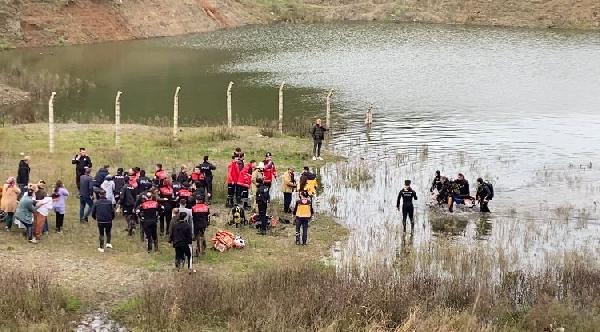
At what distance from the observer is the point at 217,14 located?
101 meters

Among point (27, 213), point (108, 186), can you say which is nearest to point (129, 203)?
point (108, 186)

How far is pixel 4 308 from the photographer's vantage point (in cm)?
1557

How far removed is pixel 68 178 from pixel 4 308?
1314cm

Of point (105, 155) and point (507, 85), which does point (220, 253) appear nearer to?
point (105, 155)

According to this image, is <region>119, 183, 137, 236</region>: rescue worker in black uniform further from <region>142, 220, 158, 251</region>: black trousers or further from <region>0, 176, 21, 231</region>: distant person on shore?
<region>0, 176, 21, 231</region>: distant person on shore

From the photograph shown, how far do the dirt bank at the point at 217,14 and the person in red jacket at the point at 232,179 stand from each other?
56.0m

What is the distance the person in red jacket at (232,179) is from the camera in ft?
83.4

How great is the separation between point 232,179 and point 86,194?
196 inches

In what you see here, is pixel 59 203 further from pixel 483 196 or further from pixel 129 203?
pixel 483 196

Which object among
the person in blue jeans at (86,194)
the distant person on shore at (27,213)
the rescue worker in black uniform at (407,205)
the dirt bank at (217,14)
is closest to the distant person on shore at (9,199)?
the distant person on shore at (27,213)

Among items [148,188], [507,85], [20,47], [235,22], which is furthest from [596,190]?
[235,22]

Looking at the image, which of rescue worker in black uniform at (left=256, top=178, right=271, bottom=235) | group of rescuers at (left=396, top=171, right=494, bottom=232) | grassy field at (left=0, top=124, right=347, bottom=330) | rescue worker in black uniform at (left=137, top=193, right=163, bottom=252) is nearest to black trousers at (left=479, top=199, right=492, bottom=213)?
group of rescuers at (left=396, top=171, right=494, bottom=232)

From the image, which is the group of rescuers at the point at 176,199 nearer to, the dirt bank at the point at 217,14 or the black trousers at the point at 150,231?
the black trousers at the point at 150,231

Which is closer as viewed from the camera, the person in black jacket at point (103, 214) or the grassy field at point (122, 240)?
the grassy field at point (122, 240)
